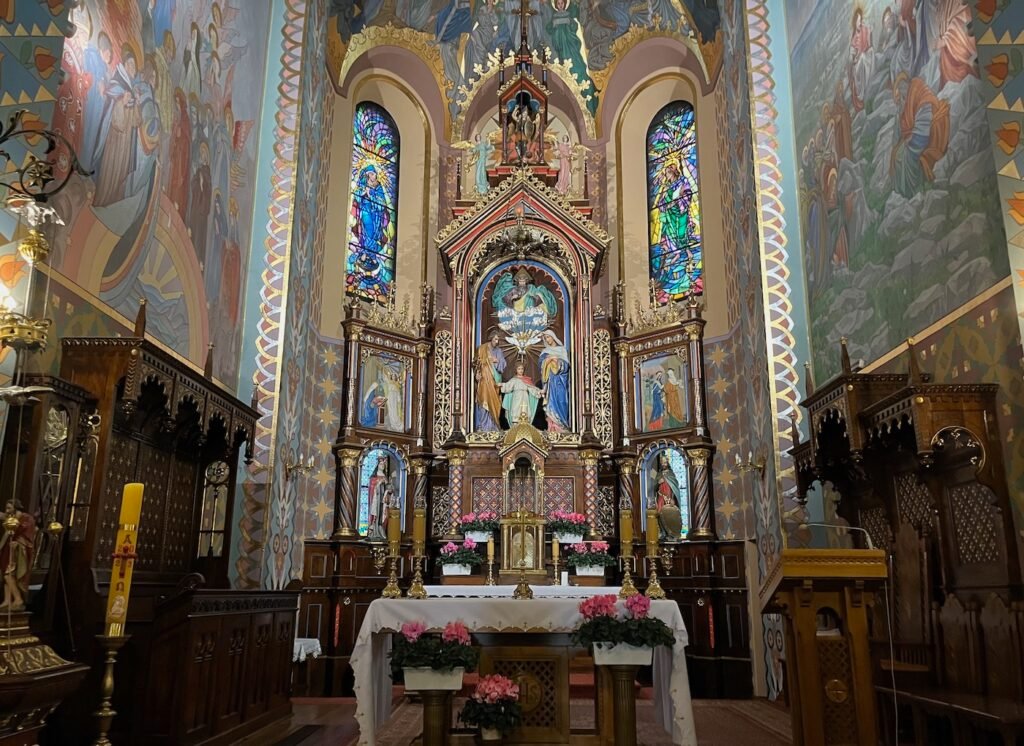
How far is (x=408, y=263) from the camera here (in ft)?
51.9

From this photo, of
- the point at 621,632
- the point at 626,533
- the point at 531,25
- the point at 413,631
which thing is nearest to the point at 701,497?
the point at 626,533

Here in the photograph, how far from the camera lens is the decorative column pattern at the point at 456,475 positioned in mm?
13102

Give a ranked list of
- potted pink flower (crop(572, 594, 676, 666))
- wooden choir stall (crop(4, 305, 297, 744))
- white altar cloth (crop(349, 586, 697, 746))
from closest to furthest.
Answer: wooden choir stall (crop(4, 305, 297, 744)) → potted pink flower (crop(572, 594, 676, 666)) → white altar cloth (crop(349, 586, 697, 746))

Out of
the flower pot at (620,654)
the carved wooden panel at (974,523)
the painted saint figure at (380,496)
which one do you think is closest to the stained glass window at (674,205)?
the painted saint figure at (380,496)

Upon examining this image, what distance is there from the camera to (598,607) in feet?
20.5

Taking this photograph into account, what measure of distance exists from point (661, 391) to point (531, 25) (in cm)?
860

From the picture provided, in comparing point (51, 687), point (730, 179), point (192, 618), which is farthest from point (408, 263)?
point (51, 687)

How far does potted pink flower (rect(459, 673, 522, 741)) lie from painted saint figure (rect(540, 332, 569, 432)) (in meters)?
7.99

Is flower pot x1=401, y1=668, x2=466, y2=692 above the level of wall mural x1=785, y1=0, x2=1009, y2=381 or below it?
below

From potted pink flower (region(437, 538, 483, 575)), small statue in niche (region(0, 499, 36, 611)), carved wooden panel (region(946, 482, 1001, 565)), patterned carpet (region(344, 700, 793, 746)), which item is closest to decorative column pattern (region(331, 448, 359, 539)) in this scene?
potted pink flower (region(437, 538, 483, 575))

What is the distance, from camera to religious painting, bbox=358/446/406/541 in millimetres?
13375

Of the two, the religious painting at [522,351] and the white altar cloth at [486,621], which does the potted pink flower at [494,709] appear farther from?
the religious painting at [522,351]

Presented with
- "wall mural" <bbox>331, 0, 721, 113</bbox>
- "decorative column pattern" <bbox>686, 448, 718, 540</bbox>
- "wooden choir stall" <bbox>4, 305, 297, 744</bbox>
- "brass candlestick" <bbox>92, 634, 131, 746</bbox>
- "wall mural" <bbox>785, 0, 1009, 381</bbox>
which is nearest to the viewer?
"brass candlestick" <bbox>92, 634, 131, 746</bbox>

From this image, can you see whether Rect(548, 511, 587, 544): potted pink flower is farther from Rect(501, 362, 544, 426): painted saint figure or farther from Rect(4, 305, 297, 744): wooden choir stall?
Rect(4, 305, 297, 744): wooden choir stall
